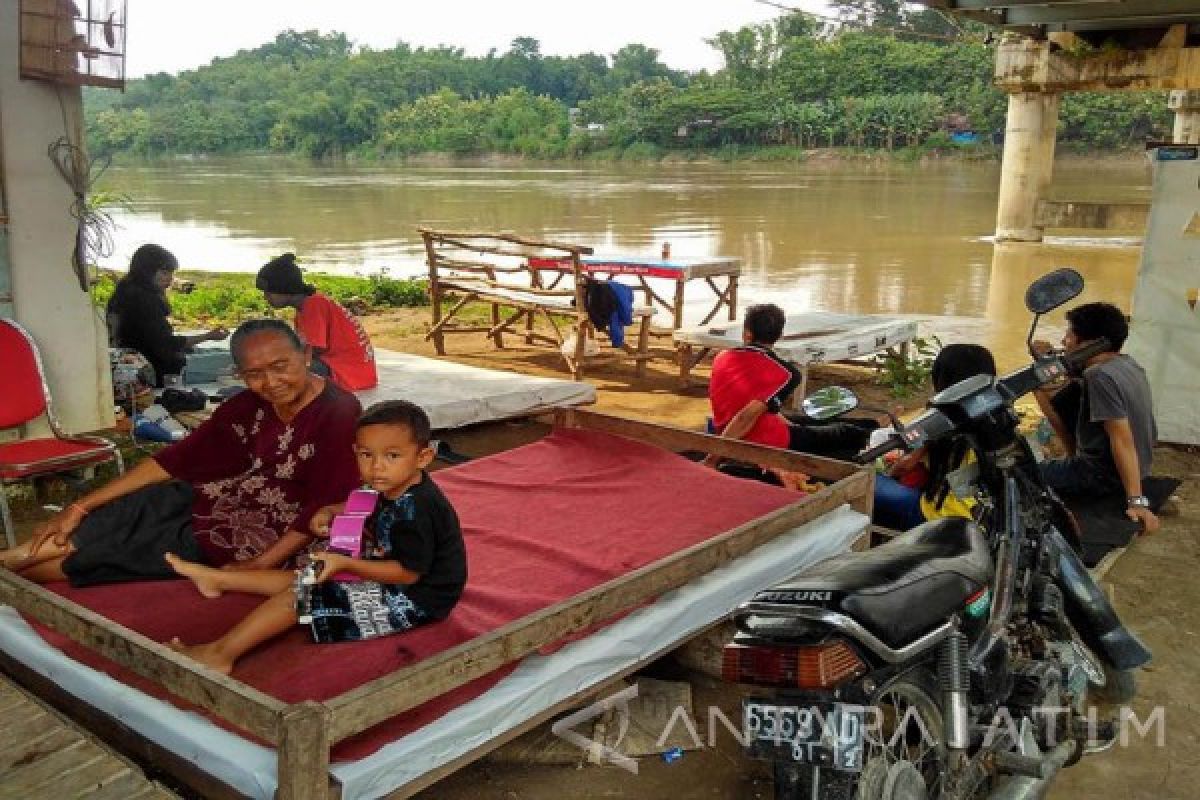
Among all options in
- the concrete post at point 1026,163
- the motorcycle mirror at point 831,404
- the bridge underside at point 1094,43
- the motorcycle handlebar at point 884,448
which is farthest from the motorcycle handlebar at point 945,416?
the concrete post at point 1026,163

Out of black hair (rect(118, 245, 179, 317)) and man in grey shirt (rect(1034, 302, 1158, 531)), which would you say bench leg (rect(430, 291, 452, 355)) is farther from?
man in grey shirt (rect(1034, 302, 1158, 531))

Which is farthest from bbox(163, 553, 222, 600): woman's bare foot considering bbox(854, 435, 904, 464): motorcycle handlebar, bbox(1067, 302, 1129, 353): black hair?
bbox(1067, 302, 1129, 353): black hair

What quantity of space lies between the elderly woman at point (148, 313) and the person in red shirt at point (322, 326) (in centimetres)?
80

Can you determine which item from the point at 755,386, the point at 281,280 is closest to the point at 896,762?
the point at 755,386

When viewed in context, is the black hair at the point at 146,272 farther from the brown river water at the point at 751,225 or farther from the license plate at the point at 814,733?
the brown river water at the point at 751,225

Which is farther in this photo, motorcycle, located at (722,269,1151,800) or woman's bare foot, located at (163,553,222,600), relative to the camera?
woman's bare foot, located at (163,553,222,600)

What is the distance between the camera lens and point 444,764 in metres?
2.52

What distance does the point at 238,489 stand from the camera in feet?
10.5

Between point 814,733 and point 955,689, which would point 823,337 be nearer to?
Answer: point 955,689

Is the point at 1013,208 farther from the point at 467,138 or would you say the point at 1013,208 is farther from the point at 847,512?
the point at 467,138

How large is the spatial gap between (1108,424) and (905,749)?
88.3 inches

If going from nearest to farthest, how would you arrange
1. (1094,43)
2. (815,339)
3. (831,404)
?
(831,404) → (815,339) → (1094,43)

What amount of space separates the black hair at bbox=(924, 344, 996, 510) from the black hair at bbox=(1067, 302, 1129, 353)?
0.95 meters

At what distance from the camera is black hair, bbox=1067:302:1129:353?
4.06 meters
